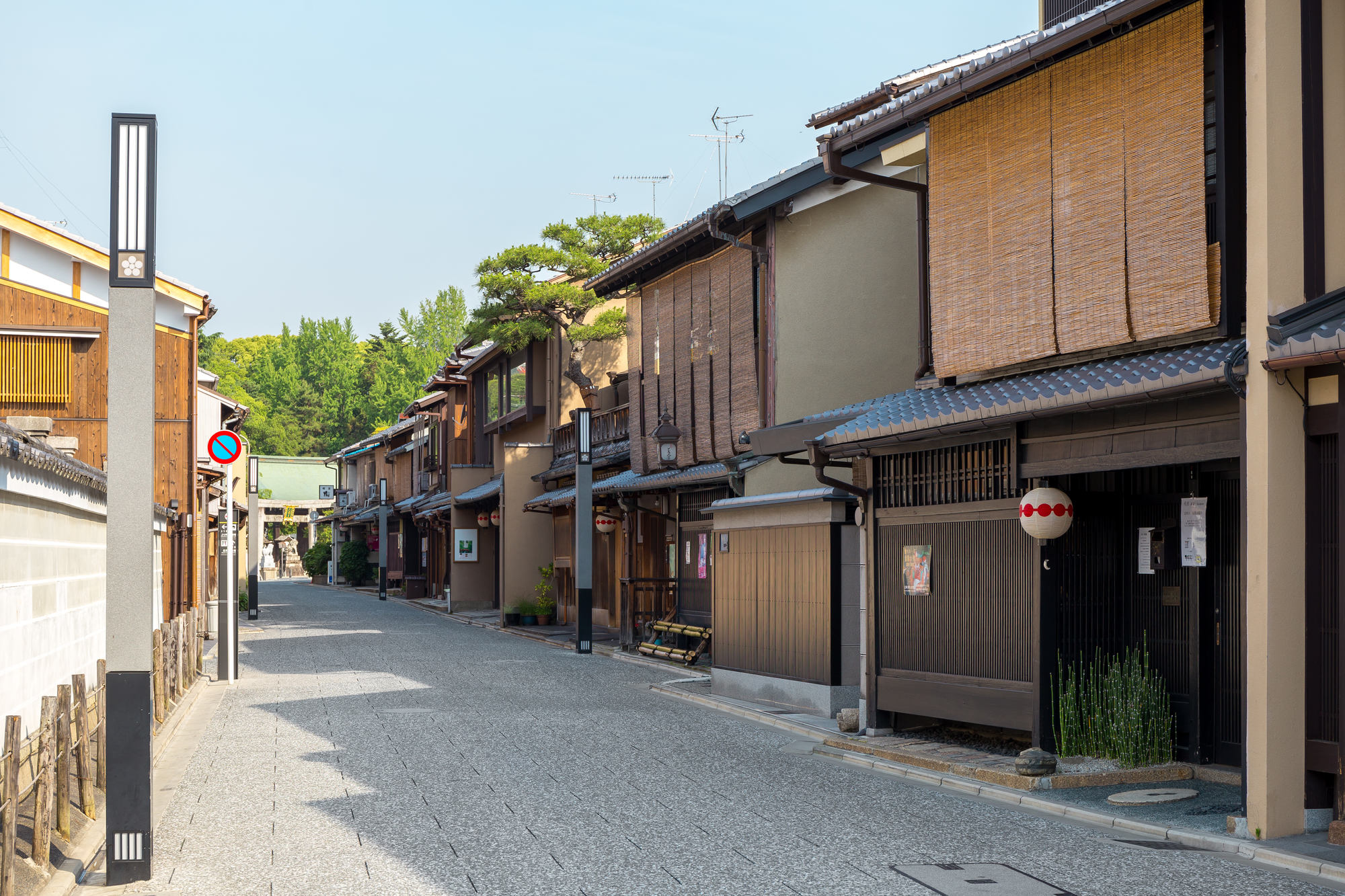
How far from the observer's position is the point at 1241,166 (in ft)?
29.8

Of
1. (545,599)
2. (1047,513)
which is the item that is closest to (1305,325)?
(1047,513)

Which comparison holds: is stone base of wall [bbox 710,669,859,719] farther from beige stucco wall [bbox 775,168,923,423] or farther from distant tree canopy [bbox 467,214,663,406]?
distant tree canopy [bbox 467,214,663,406]

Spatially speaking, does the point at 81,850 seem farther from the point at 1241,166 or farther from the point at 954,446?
the point at 1241,166

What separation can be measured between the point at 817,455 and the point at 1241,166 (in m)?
5.08

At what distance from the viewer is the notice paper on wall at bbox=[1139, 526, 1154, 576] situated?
11.0m

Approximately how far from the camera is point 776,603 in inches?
616

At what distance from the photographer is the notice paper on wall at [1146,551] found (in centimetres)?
1097

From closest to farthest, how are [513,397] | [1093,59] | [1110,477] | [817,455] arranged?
1. [1093,59]
2. [1110,477]
3. [817,455]
4. [513,397]

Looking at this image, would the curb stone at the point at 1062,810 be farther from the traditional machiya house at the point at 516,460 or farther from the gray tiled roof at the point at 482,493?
the gray tiled roof at the point at 482,493

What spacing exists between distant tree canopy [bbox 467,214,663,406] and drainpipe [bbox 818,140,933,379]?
16.8m

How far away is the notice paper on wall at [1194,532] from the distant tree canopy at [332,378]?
79682 millimetres

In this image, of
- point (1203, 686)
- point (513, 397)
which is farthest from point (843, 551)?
point (513, 397)

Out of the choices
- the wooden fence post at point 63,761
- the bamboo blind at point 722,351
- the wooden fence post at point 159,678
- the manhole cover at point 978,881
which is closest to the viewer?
the manhole cover at point 978,881

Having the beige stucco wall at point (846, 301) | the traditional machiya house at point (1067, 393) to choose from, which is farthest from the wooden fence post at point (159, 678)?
the beige stucco wall at point (846, 301)
